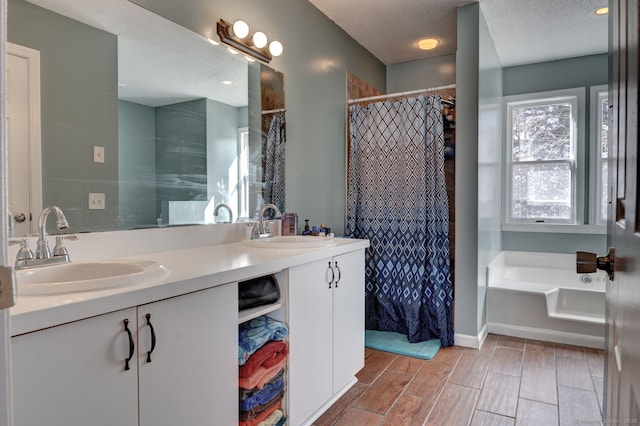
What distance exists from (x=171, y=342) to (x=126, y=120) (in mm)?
1005

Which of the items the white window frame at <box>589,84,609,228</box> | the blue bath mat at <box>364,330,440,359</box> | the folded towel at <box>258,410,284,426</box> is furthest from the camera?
the white window frame at <box>589,84,609,228</box>

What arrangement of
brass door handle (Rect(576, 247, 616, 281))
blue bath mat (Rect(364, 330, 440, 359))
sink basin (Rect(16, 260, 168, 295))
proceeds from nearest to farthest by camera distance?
brass door handle (Rect(576, 247, 616, 281)), sink basin (Rect(16, 260, 168, 295)), blue bath mat (Rect(364, 330, 440, 359))

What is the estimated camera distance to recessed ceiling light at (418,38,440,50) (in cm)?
364

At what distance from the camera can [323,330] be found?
205cm

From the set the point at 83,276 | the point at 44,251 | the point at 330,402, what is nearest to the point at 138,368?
the point at 83,276

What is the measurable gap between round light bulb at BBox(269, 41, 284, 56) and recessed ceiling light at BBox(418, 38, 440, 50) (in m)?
1.70

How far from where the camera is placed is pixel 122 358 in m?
1.08

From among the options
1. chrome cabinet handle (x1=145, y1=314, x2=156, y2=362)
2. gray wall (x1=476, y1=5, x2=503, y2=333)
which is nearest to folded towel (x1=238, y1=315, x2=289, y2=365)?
chrome cabinet handle (x1=145, y1=314, x2=156, y2=362)

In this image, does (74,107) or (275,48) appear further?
(275,48)

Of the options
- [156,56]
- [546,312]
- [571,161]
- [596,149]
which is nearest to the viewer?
[156,56]

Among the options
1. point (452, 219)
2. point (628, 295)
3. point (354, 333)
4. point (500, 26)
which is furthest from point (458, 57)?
point (628, 295)

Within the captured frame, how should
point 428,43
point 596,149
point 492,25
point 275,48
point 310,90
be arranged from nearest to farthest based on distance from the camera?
point 275,48
point 310,90
point 492,25
point 428,43
point 596,149

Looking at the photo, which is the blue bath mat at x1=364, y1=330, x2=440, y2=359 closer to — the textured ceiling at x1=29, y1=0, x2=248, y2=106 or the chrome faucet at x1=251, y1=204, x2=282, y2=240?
the chrome faucet at x1=251, y1=204, x2=282, y2=240

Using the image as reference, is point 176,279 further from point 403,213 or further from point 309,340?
point 403,213
